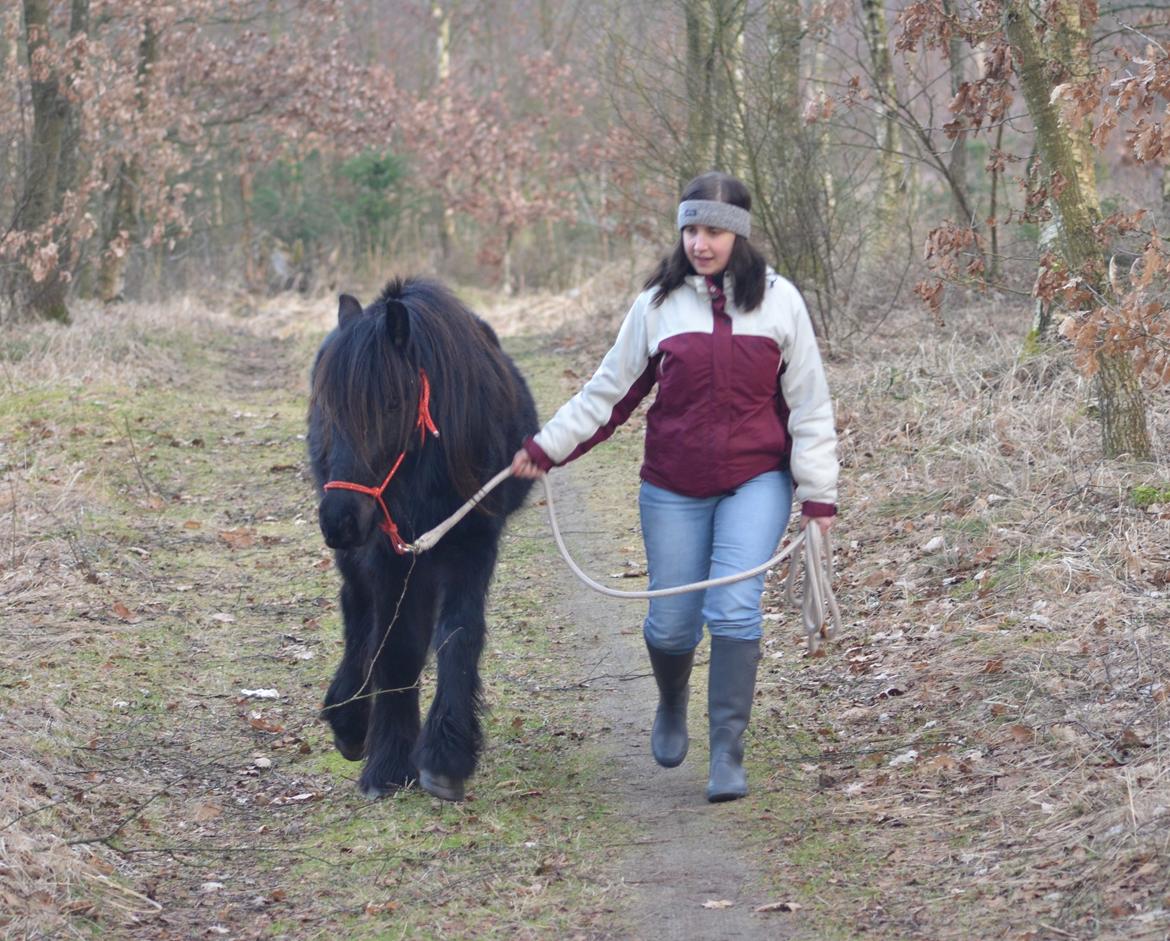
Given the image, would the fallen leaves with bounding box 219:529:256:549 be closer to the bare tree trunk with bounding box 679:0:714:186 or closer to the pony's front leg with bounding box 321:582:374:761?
the pony's front leg with bounding box 321:582:374:761

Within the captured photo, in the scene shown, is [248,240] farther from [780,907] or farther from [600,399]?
[780,907]

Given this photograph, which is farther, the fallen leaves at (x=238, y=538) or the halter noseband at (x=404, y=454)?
the fallen leaves at (x=238, y=538)

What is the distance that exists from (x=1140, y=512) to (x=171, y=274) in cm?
1937

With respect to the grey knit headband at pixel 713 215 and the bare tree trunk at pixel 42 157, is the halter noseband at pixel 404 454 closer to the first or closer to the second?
the grey knit headband at pixel 713 215

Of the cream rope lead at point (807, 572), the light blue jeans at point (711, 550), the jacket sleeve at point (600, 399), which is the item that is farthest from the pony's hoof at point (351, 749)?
the jacket sleeve at point (600, 399)

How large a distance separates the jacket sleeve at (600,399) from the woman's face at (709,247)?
23 cm

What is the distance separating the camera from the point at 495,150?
88.2ft

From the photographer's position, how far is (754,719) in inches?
208

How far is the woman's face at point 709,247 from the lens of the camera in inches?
162

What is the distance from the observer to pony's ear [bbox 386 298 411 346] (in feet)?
14.0

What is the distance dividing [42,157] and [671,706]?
36.7 feet

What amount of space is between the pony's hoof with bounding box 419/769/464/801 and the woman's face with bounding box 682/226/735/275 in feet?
6.14

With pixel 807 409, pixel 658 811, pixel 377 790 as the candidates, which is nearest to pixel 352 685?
pixel 377 790

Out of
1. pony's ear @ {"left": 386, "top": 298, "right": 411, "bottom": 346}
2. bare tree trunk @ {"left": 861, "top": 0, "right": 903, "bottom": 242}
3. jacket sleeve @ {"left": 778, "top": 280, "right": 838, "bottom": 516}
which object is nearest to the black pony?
pony's ear @ {"left": 386, "top": 298, "right": 411, "bottom": 346}
